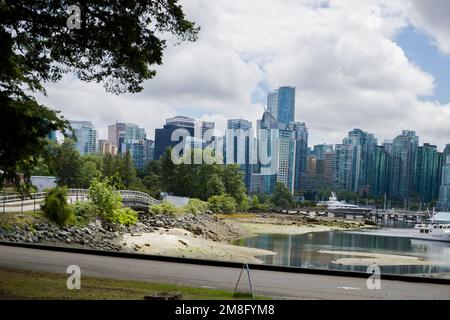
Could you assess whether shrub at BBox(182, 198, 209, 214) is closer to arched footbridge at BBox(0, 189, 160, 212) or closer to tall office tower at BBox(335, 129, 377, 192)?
arched footbridge at BBox(0, 189, 160, 212)

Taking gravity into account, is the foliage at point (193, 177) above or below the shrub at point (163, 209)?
above

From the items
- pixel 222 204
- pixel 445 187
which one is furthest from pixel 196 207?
pixel 445 187

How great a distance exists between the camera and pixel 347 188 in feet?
440

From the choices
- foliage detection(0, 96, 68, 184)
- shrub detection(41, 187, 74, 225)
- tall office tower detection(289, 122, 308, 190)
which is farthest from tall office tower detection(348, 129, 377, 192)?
foliage detection(0, 96, 68, 184)

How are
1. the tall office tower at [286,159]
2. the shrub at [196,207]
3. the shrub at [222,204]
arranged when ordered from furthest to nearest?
the tall office tower at [286,159], the shrub at [222,204], the shrub at [196,207]

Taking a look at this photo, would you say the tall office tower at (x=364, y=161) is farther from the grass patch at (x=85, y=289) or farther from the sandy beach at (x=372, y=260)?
the grass patch at (x=85, y=289)

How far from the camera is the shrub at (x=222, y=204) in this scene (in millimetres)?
75000

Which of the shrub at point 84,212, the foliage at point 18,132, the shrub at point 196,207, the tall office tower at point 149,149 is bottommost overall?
the shrub at point 196,207

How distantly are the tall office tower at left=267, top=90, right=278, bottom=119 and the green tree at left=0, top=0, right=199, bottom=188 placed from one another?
119955 mm

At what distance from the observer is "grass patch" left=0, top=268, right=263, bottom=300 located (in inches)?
344

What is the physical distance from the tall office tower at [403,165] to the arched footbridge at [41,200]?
7607 centimetres

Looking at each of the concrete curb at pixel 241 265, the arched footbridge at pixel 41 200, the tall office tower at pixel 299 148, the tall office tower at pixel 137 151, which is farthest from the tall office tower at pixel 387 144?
the concrete curb at pixel 241 265

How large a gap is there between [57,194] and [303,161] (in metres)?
104

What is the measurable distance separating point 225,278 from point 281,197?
9730 cm
